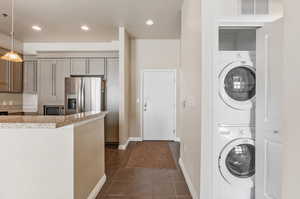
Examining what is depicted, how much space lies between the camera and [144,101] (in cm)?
514

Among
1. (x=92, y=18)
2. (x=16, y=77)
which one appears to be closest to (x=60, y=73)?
(x=16, y=77)

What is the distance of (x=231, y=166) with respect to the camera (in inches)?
78.8

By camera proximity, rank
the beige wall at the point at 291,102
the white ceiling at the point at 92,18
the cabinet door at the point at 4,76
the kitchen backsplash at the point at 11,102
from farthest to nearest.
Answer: the kitchen backsplash at the point at 11,102
the cabinet door at the point at 4,76
the white ceiling at the point at 92,18
the beige wall at the point at 291,102

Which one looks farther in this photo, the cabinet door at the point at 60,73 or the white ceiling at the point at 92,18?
the cabinet door at the point at 60,73

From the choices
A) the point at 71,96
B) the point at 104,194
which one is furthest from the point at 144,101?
the point at 104,194

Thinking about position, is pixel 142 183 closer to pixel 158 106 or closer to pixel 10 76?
pixel 158 106

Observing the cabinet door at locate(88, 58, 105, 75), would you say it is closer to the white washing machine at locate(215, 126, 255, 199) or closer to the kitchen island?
the kitchen island

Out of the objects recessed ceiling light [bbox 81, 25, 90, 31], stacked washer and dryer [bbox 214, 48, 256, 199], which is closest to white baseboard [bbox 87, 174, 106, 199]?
stacked washer and dryer [bbox 214, 48, 256, 199]

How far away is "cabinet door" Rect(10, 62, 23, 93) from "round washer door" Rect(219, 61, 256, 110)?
4936 mm

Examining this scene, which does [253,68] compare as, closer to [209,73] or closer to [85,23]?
[209,73]

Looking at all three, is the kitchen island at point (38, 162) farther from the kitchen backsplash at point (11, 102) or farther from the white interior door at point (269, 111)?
the kitchen backsplash at point (11, 102)

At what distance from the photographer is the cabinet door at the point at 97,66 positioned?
4.84 m

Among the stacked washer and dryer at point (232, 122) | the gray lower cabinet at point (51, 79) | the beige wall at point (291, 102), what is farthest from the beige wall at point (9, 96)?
the beige wall at point (291, 102)

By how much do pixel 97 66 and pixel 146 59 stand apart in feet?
4.25
